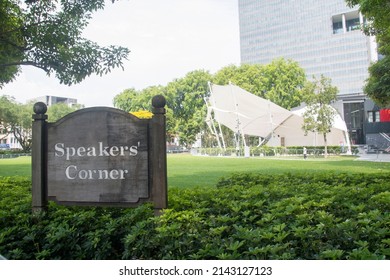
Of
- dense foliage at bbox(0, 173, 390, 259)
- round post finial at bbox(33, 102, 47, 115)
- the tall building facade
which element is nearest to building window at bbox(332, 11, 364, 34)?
the tall building facade

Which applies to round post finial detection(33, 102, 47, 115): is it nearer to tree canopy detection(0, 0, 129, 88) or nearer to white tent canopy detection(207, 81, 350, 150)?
tree canopy detection(0, 0, 129, 88)

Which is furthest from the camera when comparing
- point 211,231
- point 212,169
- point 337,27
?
point 212,169

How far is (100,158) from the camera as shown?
7.66 feet

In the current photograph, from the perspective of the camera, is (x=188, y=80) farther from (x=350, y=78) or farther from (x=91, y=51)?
(x=91, y=51)

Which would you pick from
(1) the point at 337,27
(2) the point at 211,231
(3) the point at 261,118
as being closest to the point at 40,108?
(2) the point at 211,231

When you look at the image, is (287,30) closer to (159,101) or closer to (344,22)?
(344,22)

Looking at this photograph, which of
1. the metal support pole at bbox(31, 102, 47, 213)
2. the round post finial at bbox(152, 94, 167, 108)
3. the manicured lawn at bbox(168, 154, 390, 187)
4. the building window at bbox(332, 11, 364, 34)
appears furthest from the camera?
the manicured lawn at bbox(168, 154, 390, 187)

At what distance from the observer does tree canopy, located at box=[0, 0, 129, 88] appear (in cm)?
430

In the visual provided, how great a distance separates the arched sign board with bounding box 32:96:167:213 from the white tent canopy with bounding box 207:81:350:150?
73.3 ft

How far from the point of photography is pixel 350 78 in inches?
265

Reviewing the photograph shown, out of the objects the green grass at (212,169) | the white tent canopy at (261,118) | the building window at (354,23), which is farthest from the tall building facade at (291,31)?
the white tent canopy at (261,118)

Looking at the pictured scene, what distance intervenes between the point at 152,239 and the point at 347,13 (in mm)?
6032

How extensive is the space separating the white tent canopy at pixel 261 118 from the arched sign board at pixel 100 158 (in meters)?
22.3

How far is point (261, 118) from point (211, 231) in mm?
27157
